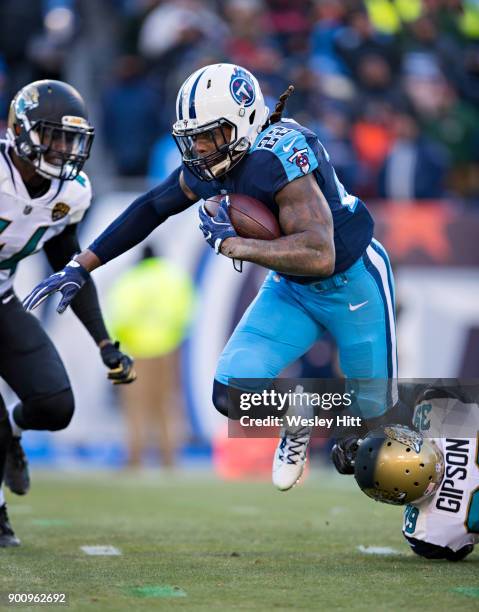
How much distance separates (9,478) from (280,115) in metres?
2.02

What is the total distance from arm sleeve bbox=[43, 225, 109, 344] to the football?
38.3 inches

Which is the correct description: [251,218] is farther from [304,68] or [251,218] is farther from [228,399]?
[304,68]

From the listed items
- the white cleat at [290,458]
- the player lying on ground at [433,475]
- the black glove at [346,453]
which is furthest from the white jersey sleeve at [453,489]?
the white cleat at [290,458]

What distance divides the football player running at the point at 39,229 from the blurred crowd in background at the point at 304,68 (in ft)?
16.2

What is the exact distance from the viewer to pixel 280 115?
190 inches

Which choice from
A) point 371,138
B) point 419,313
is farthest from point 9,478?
point 371,138

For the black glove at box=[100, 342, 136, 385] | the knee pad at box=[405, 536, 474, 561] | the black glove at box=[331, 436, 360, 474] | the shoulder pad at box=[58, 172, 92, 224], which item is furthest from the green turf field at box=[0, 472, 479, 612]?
the shoulder pad at box=[58, 172, 92, 224]

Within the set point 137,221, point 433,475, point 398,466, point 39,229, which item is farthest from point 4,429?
point 433,475

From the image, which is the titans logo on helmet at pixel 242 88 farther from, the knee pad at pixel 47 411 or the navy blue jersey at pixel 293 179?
the knee pad at pixel 47 411

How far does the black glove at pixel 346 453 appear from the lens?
479cm

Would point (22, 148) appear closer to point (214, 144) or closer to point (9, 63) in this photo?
point (214, 144)

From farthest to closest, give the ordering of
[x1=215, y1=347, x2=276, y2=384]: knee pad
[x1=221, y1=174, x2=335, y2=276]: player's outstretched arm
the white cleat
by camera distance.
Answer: the white cleat
[x1=215, y1=347, x2=276, y2=384]: knee pad
[x1=221, y1=174, x2=335, y2=276]: player's outstretched arm

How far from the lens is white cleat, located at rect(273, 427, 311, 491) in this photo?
4.78 meters

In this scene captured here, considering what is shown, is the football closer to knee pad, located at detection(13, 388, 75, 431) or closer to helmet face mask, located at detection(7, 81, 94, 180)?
helmet face mask, located at detection(7, 81, 94, 180)
